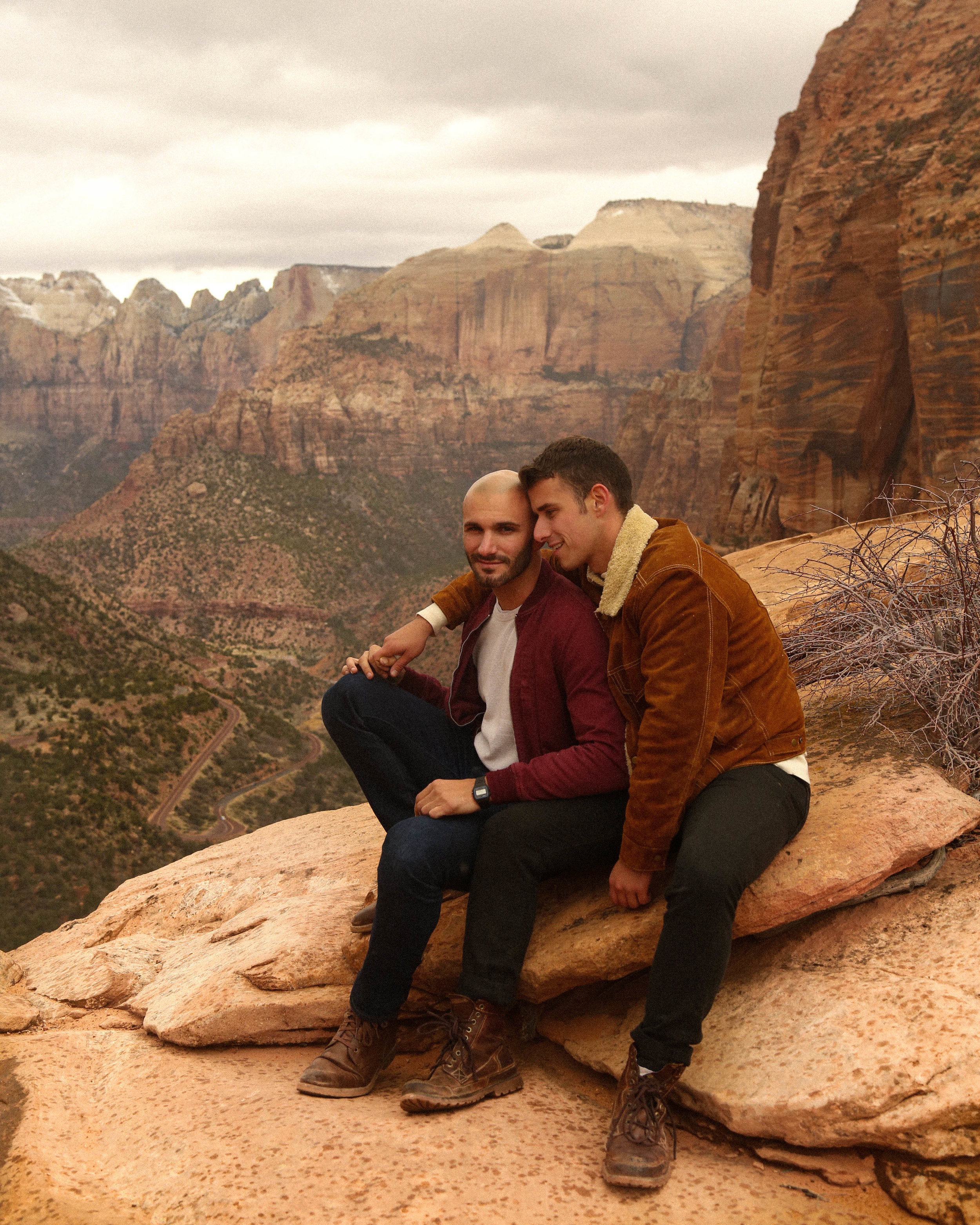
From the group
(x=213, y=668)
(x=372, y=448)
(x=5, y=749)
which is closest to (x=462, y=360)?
(x=372, y=448)

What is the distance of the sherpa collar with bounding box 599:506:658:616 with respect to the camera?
3.70 metres

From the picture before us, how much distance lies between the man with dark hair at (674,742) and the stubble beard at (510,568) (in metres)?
0.18

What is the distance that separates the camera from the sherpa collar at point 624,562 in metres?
3.70

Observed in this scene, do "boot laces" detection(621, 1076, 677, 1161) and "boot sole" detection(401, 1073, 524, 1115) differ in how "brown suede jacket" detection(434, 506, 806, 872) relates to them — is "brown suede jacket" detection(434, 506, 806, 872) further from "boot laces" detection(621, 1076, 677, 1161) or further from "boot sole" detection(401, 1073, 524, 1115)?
"boot sole" detection(401, 1073, 524, 1115)

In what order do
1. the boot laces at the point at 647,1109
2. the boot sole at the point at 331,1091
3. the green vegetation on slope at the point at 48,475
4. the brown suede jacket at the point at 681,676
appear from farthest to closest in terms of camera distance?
the green vegetation on slope at the point at 48,475 → the boot sole at the point at 331,1091 → the brown suede jacket at the point at 681,676 → the boot laces at the point at 647,1109

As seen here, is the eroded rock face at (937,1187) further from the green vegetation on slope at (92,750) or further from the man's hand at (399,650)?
the green vegetation on slope at (92,750)

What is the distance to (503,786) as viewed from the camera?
3.85 meters

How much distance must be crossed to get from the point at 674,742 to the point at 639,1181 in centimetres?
152

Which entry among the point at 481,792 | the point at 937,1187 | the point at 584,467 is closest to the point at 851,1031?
the point at 937,1187

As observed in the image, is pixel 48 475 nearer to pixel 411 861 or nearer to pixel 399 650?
pixel 399 650

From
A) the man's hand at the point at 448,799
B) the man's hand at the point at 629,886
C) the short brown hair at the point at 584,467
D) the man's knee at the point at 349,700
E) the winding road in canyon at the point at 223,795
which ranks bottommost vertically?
the winding road in canyon at the point at 223,795

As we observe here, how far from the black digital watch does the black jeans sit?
13 centimetres

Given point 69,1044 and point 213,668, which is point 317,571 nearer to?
point 213,668

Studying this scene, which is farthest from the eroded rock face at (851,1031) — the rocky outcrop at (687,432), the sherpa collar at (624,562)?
the rocky outcrop at (687,432)
